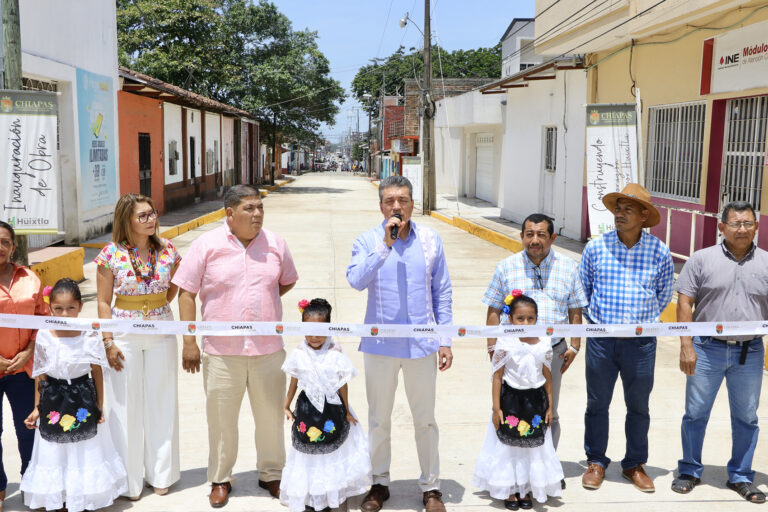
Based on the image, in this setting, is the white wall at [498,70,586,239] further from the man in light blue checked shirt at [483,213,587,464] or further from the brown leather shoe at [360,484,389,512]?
the brown leather shoe at [360,484,389,512]

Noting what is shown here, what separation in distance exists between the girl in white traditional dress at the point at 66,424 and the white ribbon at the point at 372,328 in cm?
8

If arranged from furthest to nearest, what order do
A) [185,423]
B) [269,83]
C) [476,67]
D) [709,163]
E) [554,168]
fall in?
[476,67], [269,83], [554,168], [709,163], [185,423]

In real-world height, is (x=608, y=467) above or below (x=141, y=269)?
below

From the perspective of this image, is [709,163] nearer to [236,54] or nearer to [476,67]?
[236,54]

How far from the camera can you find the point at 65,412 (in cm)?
367

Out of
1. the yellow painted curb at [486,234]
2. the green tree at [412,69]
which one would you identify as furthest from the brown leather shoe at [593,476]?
the green tree at [412,69]

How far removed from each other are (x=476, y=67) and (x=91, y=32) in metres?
56.4

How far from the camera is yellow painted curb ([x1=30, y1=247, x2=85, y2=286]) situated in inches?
357

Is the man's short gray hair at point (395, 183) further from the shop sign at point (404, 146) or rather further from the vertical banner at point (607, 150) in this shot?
the shop sign at point (404, 146)

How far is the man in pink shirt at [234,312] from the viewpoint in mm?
3852

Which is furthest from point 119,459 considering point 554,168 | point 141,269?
point 554,168

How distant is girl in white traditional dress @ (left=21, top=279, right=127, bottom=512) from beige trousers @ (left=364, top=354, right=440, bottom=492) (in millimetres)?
1378

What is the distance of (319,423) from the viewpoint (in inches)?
147

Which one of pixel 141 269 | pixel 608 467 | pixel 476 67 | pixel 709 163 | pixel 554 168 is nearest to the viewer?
pixel 141 269
